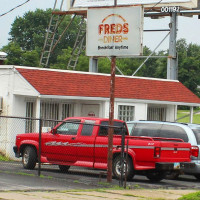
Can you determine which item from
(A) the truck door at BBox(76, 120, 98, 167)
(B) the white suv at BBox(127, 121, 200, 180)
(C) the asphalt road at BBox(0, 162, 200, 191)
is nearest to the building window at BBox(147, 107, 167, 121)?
(C) the asphalt road at BBox(0, 162, 200, 191)

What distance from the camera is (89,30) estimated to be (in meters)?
18.5

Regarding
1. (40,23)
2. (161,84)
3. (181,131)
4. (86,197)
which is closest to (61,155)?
(181,131)

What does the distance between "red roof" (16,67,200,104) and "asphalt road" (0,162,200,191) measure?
16.4 feet

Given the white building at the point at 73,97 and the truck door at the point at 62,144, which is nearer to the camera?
the truck door at the point at 62,144

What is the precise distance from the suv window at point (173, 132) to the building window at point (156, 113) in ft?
34.0

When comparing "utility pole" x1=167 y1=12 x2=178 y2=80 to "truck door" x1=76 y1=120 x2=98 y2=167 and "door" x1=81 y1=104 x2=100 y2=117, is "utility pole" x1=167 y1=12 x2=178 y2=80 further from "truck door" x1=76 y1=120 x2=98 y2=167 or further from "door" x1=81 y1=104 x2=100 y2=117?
"truck door" x1=76 y1=120 x2=98 y2=167

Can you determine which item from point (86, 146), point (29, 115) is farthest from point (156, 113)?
point (86, 146)

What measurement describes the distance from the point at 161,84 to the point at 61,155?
42.5 ft

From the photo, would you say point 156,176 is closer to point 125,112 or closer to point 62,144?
point 62,144

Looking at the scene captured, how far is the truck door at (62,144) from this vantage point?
20.4 m

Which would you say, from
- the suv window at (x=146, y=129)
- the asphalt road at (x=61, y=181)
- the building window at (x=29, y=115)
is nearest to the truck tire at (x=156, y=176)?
the asphalt road at (x=61, y=181)

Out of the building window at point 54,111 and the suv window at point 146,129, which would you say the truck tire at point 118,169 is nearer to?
the suv window at point 146,129

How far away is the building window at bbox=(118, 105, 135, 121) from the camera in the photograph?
29.6m

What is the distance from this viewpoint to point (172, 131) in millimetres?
21812
